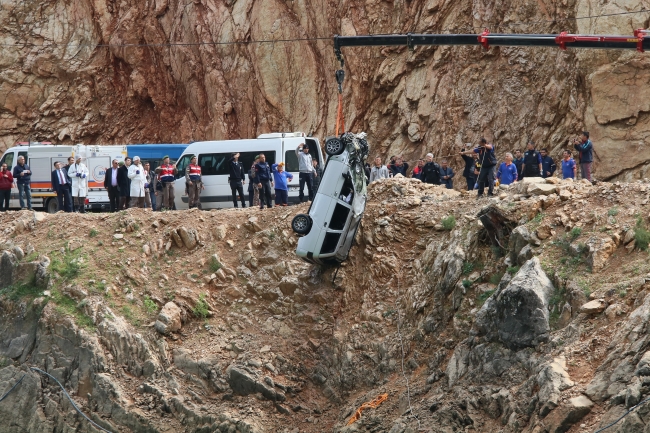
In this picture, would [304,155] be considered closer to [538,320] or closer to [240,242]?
[240,242]

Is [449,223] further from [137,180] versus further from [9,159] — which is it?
[9,159]

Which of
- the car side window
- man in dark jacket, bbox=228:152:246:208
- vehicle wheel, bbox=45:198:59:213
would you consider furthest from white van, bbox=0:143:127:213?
man in dark jacket, bbox=228:152:246:208

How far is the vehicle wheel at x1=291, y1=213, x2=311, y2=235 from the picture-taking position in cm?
2236

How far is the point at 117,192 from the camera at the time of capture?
28.6 metres

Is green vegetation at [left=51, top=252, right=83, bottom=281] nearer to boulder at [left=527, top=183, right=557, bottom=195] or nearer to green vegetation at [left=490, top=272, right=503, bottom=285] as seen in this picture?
green vegetation at [left=490, top=272, right=503, bottom=285]

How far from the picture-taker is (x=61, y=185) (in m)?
28.6

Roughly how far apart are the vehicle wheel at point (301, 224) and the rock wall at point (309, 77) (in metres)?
11.6

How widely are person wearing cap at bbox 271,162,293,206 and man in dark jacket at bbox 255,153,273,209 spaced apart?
0.19 meters

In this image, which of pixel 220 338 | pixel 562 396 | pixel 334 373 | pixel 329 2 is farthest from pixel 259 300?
pixel 329 2

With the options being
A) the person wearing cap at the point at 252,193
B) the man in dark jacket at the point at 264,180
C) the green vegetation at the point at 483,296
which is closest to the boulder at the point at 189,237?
the man in dark jacket at the point at 264,180

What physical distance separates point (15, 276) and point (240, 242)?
5923 mm

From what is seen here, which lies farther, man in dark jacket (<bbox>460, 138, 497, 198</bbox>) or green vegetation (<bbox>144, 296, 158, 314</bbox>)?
green vegetation (<bbox>144, 296, 158, 314</bbox>)

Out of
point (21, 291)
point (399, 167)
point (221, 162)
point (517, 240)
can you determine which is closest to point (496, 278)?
point (517, 240)

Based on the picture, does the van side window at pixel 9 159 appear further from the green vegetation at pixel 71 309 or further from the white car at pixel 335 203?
the white car at pixel 335 203
